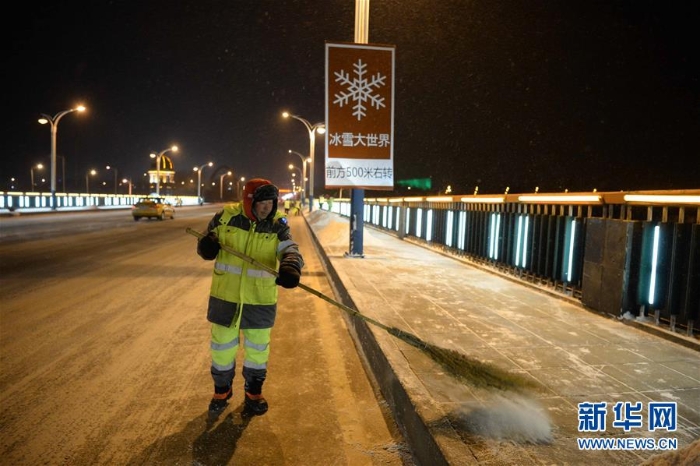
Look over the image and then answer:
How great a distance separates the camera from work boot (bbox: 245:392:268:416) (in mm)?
3881

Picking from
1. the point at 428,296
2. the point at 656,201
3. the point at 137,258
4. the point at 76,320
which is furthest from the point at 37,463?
the point at 137,258

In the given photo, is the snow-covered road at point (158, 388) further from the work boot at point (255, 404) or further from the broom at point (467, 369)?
the broom at point (467, 369)

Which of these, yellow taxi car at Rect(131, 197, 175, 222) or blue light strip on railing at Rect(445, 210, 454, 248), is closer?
blue light strip on railing at Rect(445, 210, 454, 248)

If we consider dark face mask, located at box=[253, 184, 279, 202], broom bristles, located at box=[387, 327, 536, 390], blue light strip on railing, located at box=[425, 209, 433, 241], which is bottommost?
broom bristles, located at box=[387, 327, 536, 390]

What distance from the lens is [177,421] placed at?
3.71 m

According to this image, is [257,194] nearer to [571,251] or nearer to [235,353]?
[235,353]

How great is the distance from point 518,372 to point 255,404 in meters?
2.14

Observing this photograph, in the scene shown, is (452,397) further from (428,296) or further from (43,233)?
(43,233)

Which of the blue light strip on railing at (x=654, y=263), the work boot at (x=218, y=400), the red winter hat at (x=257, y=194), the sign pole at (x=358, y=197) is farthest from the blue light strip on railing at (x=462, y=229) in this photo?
the work boot at (x=218, y=400)

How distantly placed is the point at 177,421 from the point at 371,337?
2.12m

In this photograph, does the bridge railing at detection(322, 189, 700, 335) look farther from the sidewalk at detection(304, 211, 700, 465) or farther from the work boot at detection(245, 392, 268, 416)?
the work boot at detection(245, 392, 268, 416)

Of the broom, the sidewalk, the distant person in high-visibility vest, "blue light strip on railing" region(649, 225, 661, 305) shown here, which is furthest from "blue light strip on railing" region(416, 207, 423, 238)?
the distant person in high-visibility vest

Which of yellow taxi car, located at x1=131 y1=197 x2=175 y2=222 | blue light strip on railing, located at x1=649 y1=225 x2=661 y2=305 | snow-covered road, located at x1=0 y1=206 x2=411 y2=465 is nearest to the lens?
snow-covered road, located at x1=0 y1=206 x2=411 y2=465

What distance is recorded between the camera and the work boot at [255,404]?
3881mm
